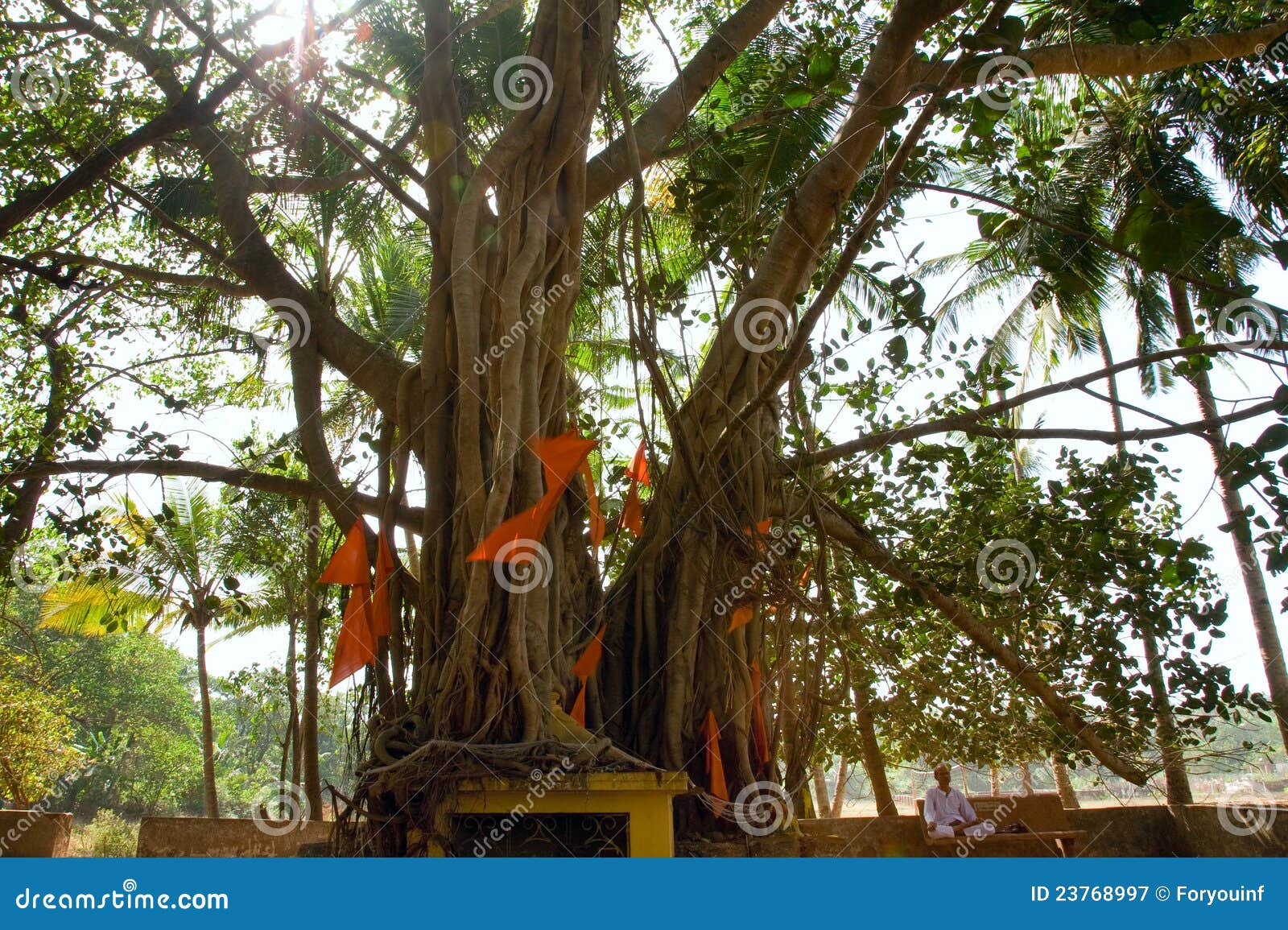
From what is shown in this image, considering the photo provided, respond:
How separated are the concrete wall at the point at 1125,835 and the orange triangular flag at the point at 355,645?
2.24 metres

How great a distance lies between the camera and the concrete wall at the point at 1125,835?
4.87m

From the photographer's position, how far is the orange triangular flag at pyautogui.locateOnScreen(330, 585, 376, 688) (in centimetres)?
358

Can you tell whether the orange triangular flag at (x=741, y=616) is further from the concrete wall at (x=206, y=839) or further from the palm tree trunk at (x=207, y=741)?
the palm tree trunk at (x=207, y=741)

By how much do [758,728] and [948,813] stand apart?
2252 mm

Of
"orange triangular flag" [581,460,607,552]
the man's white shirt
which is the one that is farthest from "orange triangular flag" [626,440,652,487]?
the man's white shirt

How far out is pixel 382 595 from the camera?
12.0 ft

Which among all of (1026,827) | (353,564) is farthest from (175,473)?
(1026,827)

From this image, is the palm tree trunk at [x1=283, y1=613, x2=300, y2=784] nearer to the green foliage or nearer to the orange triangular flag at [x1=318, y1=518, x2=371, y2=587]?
the green foliage

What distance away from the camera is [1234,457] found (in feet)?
9.04

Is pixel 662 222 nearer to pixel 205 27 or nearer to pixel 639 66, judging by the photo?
pixel 639 66

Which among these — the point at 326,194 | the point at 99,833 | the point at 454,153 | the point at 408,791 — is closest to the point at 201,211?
the point at 326,194

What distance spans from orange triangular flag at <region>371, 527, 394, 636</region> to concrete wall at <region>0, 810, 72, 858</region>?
3.37 meters

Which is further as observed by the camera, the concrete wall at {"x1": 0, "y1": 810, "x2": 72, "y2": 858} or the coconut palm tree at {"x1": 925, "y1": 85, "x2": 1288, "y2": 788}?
the concrete wall at {"x1": 0, "y1": 810, "x2": 72, "y2": 858}

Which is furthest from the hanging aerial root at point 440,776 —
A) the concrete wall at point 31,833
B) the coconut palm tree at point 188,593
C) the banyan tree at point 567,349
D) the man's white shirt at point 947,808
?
the coconut palm tree at point 188,593
